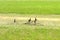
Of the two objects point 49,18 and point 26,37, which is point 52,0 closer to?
point 49,18

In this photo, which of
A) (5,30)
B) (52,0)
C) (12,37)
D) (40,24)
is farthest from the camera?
(52,0)

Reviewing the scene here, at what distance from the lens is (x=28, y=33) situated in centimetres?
1404

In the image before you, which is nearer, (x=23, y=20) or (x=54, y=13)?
(x=23, y=20)

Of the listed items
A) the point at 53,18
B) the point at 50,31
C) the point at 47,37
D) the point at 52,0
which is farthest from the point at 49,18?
the point at 52,0

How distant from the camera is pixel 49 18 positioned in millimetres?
19469

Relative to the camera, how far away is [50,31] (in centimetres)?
1455

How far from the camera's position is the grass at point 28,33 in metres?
13.2

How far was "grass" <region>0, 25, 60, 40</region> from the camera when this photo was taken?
13.2 metres

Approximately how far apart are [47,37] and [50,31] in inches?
50.3

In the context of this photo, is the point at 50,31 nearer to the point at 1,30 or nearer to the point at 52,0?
the point at 1,30

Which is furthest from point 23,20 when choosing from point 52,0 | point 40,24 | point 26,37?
point 52,0

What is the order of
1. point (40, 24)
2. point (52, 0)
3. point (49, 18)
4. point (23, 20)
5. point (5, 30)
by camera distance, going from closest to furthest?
point (5, 30), point (40, 24), point (23, 20), point (49, 18), point (52, 0)

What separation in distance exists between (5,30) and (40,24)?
3.44 meters

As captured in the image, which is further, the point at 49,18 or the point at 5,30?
the point at 49,18
